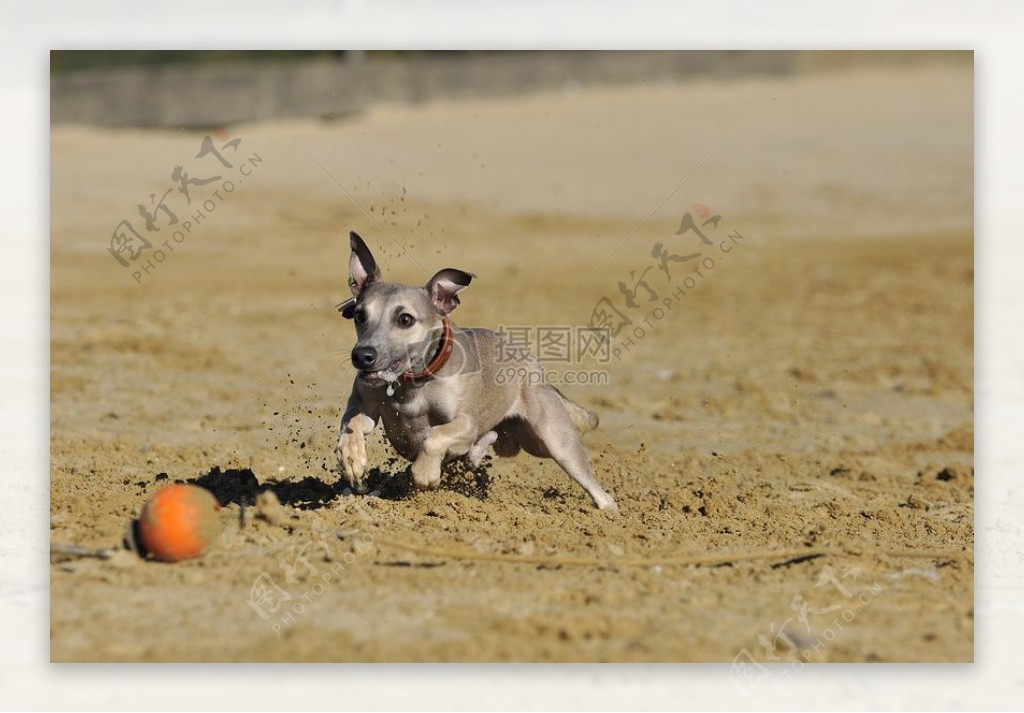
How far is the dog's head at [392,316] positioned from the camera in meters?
7.76

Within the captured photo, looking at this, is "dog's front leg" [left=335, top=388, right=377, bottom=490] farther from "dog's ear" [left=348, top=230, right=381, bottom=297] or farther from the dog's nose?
"dog's ear" [left=348, top=230, right=381, bottom=297]

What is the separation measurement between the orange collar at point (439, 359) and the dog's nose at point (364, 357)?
351mm

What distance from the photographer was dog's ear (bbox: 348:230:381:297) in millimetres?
8242

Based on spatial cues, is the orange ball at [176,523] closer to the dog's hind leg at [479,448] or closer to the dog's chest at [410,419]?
the dog's chest at [410,419]

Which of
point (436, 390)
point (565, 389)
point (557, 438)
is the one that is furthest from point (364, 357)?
point (565, 389)

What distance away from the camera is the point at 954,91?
127 feet

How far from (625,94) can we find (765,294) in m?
20.0

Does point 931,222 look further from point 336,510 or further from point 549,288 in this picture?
point 336,510

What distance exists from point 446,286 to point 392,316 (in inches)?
20.6

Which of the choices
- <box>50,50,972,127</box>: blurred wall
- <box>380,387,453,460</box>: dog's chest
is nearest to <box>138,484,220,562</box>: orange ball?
<box>380,387,453,460</box>: dog's chest

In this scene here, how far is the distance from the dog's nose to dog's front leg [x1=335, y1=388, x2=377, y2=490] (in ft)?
1.66

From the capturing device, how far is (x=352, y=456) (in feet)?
25.9

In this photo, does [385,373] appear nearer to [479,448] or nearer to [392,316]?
[392,316]

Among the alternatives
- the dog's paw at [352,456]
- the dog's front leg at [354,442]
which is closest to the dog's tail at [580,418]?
the dog's front leg at [354,442]
